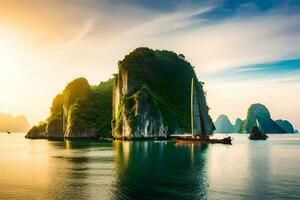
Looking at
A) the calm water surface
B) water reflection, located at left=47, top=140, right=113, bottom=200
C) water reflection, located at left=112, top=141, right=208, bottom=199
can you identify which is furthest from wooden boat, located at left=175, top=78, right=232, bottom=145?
water reflection, located at left=47, top=140, right=113, bottom=200

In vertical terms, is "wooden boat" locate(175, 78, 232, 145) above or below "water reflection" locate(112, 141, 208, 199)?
above

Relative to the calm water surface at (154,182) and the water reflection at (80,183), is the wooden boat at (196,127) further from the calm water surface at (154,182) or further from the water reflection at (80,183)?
the water reflection at (80,183)

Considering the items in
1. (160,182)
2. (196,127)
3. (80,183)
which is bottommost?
(80,183)

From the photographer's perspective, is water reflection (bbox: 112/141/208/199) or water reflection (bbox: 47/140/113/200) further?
water reflection (bbox: 47/140/113/200)

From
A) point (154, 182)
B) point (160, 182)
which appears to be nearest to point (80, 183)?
point (154, 182)

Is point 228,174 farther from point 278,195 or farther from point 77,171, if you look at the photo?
point 77,171

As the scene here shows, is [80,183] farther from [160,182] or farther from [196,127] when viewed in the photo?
[196,127]

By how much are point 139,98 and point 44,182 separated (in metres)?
136

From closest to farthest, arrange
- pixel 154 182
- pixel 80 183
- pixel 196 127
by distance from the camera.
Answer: pixel 154 182 → pixel 80 183 → pixel 196 127

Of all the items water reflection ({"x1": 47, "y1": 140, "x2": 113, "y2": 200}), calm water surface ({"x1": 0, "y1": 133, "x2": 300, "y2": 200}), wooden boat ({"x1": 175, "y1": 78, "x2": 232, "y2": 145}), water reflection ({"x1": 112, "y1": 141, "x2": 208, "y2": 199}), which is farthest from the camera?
wooden boat ({"x1": 175, "y1": 78, "x2": 232, "y2": 145})

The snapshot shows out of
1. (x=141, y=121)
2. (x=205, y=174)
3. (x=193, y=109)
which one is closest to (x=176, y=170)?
(x=205, y=174)

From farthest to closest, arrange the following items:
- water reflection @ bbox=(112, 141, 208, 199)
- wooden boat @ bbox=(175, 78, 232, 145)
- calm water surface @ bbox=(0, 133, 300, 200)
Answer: wooden boat @ bbox=(175, 78, 232, 145) < calm water surface @ bbox=(0, 133, 300, 200) < water reflection @ bbox=(112, 141, 208, 199)

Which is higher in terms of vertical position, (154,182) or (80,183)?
(154,182)

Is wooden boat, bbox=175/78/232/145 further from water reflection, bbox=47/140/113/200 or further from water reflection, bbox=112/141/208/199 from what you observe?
water reflection, bbox=47/140/113/200
